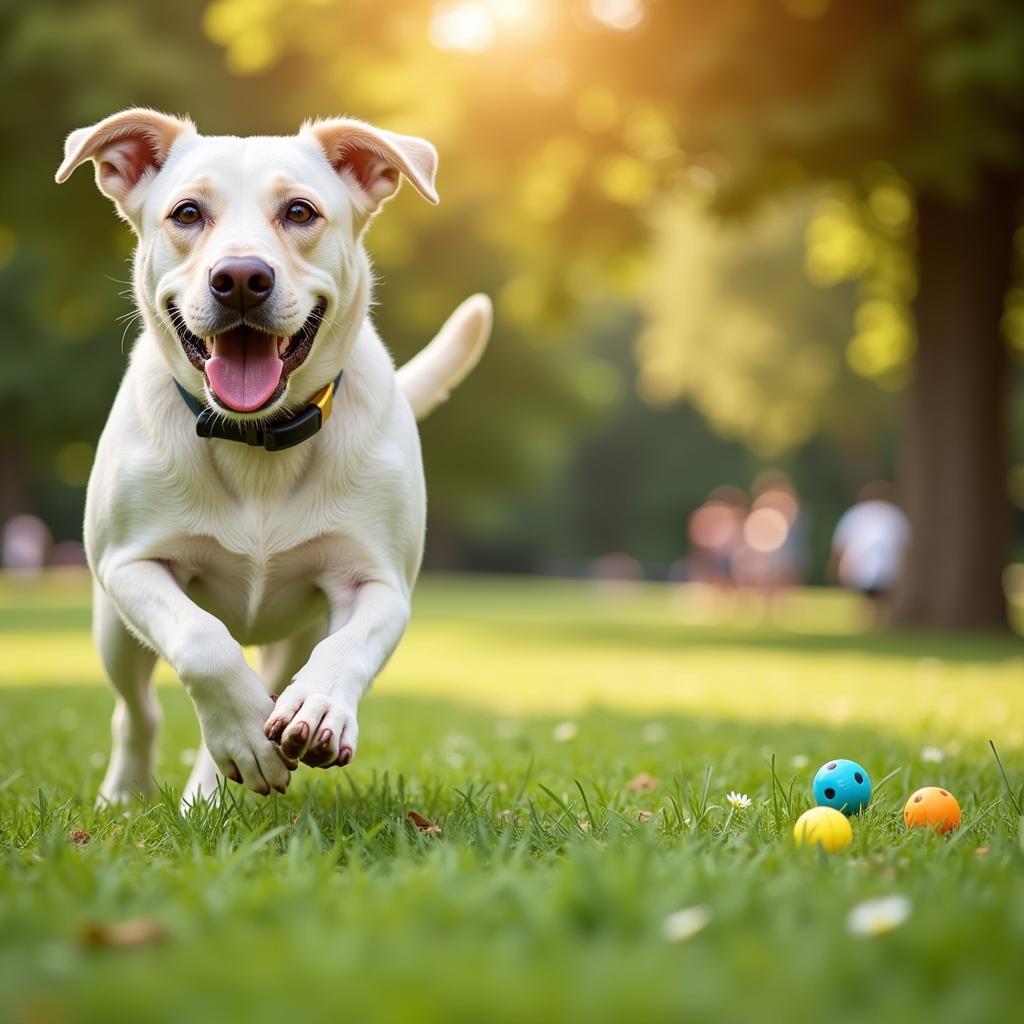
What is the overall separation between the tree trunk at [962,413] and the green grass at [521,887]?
31.1 ft

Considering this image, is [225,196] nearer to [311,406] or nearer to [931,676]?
[311,406]

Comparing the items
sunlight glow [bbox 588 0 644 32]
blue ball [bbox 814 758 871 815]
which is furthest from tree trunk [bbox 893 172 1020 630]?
blue ball [bbox 814 758 871 815]

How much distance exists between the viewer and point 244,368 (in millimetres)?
3785

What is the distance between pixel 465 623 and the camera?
63.4ft

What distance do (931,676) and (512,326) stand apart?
93.1 ft

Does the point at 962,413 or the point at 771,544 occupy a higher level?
the point at 962,413

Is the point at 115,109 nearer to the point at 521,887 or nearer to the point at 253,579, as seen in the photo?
the point at 253,579

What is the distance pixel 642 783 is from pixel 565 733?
5.57ft

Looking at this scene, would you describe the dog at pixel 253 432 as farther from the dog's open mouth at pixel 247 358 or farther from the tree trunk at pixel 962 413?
the tree trunk at pixel 962 413

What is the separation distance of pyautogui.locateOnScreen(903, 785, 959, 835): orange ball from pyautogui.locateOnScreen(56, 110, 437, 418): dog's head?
2.01 m

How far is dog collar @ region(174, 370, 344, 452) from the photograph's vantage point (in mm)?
3885

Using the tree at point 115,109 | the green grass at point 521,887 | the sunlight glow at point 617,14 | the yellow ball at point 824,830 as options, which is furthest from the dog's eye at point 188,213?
the sunlight glow at point 617,14

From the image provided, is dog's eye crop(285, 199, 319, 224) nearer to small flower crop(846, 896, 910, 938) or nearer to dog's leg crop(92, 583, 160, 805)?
dog's leg crop(92, 583, 160, 805)

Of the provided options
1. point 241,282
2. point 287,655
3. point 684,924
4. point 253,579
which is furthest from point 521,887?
point 287,655
